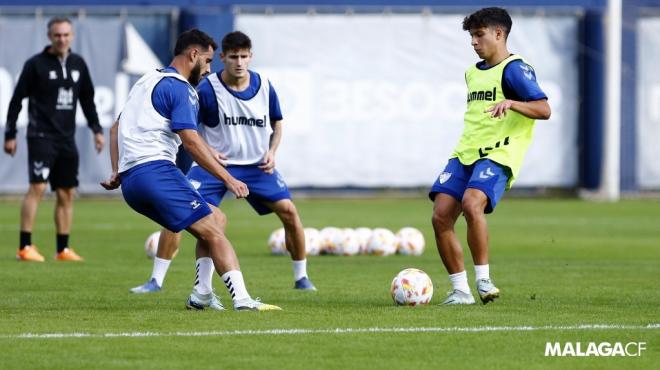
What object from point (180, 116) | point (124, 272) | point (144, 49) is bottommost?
point (124, 272)

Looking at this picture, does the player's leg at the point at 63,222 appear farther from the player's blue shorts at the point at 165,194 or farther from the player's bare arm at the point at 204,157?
the player's bare arm at the point at 204,157

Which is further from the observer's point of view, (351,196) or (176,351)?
(351,196)

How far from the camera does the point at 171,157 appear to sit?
10.1 meters

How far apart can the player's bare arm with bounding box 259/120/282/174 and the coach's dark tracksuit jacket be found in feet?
13.0

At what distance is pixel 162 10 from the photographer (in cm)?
3025

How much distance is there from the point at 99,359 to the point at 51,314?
2.41 m

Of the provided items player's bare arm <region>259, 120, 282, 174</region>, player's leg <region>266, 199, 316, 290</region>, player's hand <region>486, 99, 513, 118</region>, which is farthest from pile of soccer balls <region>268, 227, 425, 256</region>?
player's hand <region>486, 99, 513, 118</region>

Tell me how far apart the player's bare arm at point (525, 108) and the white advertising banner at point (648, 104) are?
21.5 m

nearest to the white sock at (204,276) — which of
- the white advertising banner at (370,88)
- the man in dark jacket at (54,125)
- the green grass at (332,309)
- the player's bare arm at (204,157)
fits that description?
the green grass at (332,309)

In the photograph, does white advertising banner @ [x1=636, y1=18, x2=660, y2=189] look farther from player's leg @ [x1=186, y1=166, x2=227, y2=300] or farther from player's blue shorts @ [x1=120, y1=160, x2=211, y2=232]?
player's blue shorts @ [x1=120, y1=160, x2=211, y2=232]

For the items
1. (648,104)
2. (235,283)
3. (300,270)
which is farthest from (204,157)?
(648,104)

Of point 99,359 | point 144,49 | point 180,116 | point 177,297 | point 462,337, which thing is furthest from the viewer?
point 144,49

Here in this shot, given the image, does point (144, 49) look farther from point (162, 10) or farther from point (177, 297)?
point (177, 297)

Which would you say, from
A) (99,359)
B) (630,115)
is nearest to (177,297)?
(99,359)
